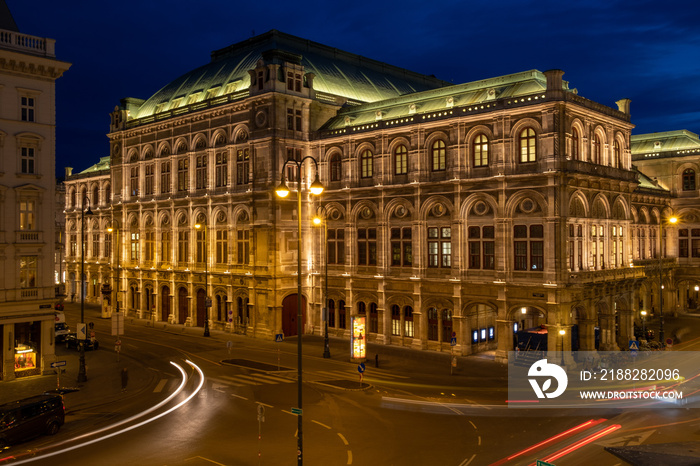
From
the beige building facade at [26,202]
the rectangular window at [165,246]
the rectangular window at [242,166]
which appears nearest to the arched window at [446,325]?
the rectangular window at [242,166]

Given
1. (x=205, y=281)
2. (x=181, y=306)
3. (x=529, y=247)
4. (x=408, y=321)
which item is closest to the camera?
(x=529, y=247)

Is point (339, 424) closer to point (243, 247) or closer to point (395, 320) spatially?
point (395, 320)

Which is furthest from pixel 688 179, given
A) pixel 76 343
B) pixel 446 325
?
pixel 76 343

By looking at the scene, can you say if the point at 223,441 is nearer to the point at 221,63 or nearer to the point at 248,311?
the point at 248,311

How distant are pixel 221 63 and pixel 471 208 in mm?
35787

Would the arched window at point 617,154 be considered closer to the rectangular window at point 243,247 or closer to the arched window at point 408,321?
the arched window at point 408,321

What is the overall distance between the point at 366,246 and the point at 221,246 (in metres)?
15.9

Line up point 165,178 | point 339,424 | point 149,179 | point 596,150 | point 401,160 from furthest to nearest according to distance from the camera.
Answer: point 149,179 < point 165,178 < point 401,160 < point 596,150 < point 339,424

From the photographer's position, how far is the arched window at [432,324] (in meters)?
47.6

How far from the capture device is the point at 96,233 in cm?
8269

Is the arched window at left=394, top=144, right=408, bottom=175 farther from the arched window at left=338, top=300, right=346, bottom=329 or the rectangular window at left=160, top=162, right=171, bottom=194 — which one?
the rectangular window at left=160, top=162, right=171, bottom=194

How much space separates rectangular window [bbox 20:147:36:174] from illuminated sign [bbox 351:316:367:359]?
23121mm

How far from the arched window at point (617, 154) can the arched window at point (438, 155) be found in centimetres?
1371

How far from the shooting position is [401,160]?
165ft
